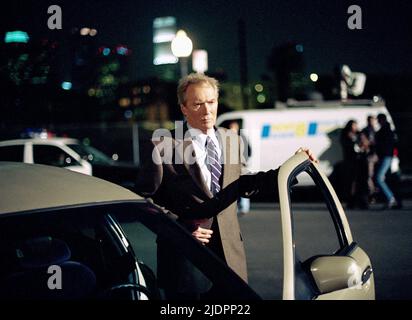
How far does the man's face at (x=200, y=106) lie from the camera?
10.3 feet

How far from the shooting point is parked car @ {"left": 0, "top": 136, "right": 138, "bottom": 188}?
12.5 metres

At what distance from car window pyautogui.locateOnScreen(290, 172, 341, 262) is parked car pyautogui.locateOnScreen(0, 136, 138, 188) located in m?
3.60

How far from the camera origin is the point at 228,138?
126 inches

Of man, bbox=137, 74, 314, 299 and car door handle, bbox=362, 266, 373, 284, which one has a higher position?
Answer: man, bbox=137, 74, 314, 299

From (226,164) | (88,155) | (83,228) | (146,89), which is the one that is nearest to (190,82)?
(226,164)

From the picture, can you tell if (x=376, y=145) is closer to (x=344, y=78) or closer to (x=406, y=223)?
(x=406, y=223)

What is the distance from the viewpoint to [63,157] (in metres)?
12.7

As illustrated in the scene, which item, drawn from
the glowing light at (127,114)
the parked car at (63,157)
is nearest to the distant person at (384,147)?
the parked car at (63,157)

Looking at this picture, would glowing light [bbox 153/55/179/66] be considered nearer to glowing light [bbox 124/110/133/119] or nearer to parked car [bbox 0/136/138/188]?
parked car [bbox 0/136/138/188]

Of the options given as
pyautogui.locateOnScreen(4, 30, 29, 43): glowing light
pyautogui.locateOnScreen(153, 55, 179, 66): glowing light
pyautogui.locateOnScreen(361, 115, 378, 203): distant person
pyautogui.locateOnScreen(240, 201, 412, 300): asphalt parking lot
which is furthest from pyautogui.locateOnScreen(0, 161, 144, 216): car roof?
pyautogui.locateOnScreen(361, 115, 378, 203): distant person

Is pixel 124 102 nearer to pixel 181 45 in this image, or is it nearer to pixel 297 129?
pixel 297 129

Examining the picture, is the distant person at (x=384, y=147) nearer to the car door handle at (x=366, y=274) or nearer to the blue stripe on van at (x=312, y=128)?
the blue stripe on van at (x=312, y=128)

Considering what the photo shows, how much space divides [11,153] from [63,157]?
3.31ft
